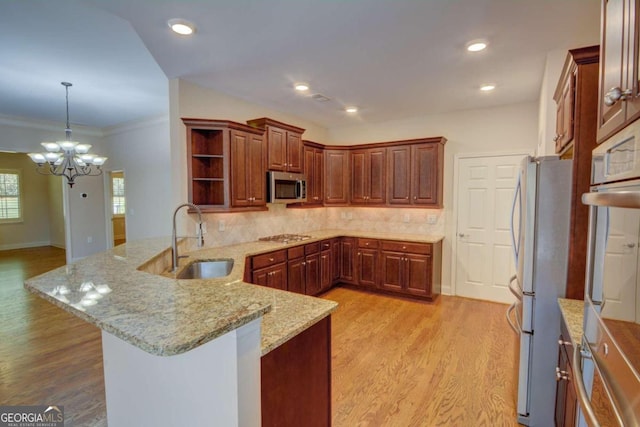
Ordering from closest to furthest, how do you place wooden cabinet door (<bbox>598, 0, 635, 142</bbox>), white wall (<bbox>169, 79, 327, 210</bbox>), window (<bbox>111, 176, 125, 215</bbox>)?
wooden cabinet door (<bbox>598, 0, 635, 142</bbox>) < white wall (<bbox>169, 79, 327, 210</bbox>) < window (<bbox>111, 176, 125, 215</bbox>)

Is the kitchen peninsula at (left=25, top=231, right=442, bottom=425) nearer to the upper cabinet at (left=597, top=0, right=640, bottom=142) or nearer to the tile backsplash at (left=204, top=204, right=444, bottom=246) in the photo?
the upper cabinet at (left=597, top=0, right=640, bottom=142)

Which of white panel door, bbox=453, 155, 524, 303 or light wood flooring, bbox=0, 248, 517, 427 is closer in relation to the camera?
light wood flooring, bbox=0, 248, 517, 427

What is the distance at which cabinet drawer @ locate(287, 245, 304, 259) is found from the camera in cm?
396

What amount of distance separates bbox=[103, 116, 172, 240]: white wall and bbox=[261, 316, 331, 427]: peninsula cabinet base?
4838 mm

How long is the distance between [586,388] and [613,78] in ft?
3.49

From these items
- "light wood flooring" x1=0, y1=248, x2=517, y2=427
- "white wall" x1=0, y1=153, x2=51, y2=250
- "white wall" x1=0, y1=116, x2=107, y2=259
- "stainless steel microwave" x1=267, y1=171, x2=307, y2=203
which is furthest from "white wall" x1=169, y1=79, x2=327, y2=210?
"white wall" x1=0, y1=153, x2=51, y2=250

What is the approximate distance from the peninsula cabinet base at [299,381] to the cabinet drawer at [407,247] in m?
3.11

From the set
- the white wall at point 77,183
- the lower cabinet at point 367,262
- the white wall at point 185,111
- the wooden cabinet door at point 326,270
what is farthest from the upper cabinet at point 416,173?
Answer: the white wall at point 77,183

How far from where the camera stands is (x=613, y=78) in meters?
1.08

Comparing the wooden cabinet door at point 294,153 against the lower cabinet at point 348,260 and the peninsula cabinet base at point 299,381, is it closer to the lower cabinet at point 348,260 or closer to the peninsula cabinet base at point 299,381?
the lower cabinet at point 348,260

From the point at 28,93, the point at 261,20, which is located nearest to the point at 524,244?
the point at 261,20

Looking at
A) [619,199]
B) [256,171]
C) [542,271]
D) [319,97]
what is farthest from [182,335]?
[319,97]

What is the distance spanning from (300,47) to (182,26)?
0.92 meters

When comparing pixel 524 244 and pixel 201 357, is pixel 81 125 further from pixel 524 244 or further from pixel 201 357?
pixel 524 244
